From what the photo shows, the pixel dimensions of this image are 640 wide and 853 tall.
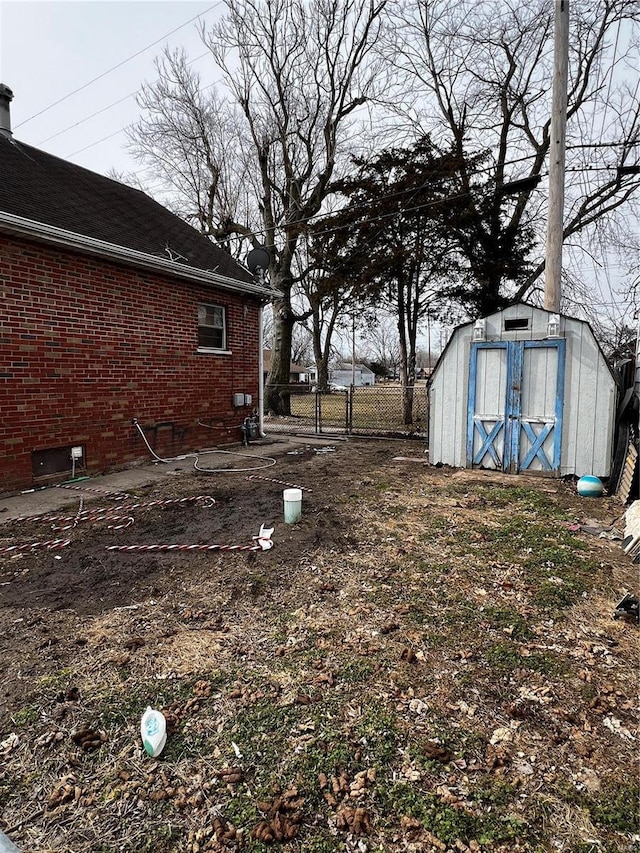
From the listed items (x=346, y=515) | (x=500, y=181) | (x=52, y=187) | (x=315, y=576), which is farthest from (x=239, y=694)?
(x=500, y=181)

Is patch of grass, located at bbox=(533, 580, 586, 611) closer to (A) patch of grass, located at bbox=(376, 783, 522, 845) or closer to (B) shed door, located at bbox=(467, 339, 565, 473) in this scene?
(A) patch of grass, located at bbox=(376, 783, 522, 845)

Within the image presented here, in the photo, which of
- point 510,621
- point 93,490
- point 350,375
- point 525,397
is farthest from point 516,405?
point 350,375

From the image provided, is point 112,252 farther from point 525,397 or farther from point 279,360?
point 279,360

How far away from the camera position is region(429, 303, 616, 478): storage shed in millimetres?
6613

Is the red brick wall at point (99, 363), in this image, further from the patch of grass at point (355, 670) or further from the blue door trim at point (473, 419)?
the patch of grass at point (355, 670)

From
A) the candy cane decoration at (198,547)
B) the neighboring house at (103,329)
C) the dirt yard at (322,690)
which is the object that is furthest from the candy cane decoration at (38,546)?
the neighboring house at (103,329)

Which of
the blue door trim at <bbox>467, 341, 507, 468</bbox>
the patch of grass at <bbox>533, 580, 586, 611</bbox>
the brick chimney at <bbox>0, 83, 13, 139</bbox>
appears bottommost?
the patch of grass at <bbox>533, 580, 586, 611</bbox>

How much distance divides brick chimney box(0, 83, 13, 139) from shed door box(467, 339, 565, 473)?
33.4 ft

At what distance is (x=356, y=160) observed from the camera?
14656mm

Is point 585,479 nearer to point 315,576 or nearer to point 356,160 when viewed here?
point 315,576

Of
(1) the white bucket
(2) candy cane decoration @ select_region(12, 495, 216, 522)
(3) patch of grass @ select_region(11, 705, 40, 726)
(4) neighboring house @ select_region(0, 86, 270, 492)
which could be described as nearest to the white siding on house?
(1) the white bucket

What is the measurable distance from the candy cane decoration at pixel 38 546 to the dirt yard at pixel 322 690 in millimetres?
36

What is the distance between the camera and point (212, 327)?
9.70m

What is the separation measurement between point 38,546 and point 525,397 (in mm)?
6783
